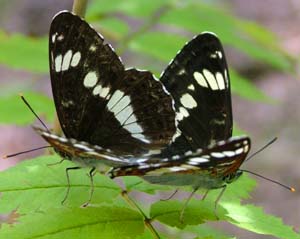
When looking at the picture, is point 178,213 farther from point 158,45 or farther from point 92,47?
point 158,45

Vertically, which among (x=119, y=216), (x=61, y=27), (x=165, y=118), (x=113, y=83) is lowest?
(x=119, y=216)

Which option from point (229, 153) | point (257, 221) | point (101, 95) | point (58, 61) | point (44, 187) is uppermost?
point (58, 61)

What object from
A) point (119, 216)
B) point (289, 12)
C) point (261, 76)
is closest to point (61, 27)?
point (119, 216)

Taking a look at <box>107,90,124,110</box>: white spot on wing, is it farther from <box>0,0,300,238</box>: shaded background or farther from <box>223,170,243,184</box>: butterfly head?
<box>0,0,300,238</box>: shaded background

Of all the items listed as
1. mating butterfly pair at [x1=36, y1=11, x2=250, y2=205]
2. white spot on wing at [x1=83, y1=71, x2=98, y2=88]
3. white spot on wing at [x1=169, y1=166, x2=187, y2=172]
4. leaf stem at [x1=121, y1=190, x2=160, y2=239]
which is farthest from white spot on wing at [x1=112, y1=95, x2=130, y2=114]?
white spot on wing at [x1=169, y1=166, x2=187, y2=172]

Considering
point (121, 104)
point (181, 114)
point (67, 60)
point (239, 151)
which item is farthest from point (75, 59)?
point (239, 151)

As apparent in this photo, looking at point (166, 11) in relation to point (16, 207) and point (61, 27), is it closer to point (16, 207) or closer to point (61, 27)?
point (61, 27)

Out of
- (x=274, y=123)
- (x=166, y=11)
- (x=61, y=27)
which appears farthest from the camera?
(x=274, y=123)

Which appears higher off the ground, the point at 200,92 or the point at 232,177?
the point at 200,92
